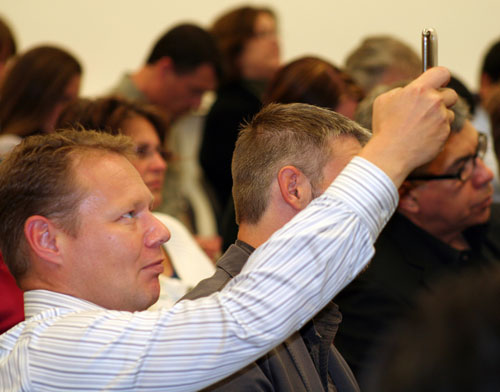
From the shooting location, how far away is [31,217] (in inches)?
46.6

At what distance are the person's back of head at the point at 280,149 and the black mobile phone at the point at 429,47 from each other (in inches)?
8.2

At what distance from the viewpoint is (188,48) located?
11.4 ft

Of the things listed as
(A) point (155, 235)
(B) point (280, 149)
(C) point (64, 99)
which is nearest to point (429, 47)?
(B) point (280, 149)

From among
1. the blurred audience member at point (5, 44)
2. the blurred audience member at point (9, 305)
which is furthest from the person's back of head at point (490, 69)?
the blurred audience member at point (9, 305)

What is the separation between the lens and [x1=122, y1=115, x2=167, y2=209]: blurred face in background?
2.34m

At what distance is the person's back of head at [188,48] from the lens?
3434 millimetres

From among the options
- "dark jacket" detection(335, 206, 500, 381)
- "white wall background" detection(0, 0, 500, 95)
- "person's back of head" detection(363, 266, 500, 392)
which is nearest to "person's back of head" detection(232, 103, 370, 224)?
"dark jacket" detection(335, 206, 500, 381)

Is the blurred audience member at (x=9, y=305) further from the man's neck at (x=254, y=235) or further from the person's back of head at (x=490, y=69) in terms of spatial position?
the person's back of head at (x=490, y=69)

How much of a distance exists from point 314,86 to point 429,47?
1.29m

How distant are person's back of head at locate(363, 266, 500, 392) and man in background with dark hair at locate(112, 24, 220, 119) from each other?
2992mm

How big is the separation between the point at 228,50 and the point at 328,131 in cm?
243

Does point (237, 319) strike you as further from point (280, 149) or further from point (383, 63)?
point (383, 63)

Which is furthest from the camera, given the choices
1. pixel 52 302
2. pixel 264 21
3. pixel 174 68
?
pixel 264 21

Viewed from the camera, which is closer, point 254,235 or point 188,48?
point 254,235
